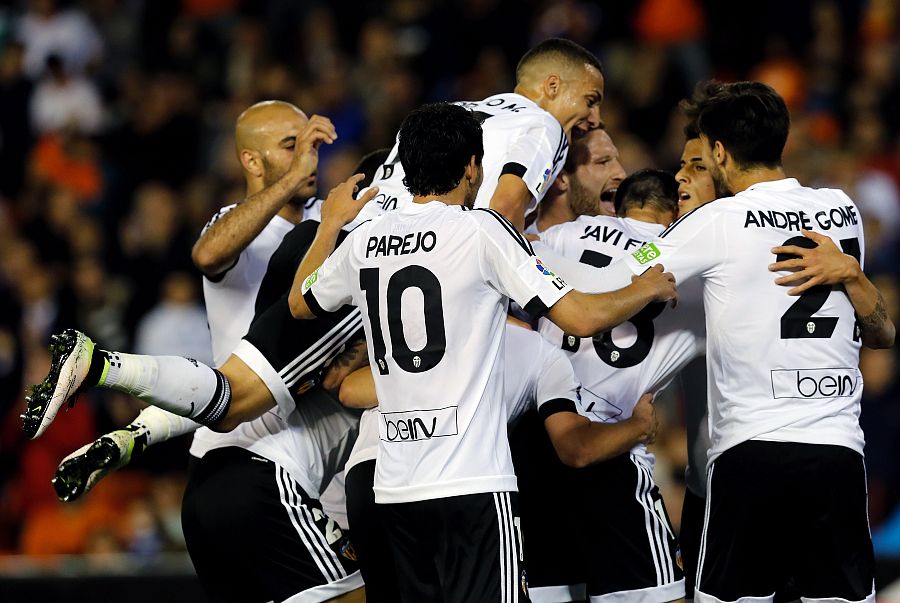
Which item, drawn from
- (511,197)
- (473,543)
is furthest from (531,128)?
(473,543)

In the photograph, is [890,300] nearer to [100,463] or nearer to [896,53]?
[896,53]

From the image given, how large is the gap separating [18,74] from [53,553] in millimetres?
5911

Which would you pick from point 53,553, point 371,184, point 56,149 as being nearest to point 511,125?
point 371,184

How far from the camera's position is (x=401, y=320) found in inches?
202

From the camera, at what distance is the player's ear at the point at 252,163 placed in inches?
275

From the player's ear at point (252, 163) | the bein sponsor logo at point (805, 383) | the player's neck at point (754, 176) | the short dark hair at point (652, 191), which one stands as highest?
the player's ear at point (252, 163)

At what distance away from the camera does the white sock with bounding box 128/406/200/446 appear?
20.8 feet

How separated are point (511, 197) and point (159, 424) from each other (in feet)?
6.38

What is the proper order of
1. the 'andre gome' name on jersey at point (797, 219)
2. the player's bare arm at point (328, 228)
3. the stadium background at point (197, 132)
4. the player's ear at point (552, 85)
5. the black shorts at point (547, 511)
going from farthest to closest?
the stadium background at point (197, 132), the player's ear at point (552, 85), the black shorts at point (547, 511), the player's bare arm at point (328, 228), the 'andre gome' name on jersey at point (797, 219)

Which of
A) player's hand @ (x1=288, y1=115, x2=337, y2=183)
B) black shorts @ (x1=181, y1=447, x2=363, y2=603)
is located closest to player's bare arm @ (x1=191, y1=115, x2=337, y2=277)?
player's hand @ (x1=288, y1=115, x2=337, y2=183)

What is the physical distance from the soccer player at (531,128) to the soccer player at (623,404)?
0.32 meters

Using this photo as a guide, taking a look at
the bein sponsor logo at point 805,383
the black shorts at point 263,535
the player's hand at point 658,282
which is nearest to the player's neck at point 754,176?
the player's hand at point 658,282

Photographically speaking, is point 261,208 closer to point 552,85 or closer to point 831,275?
point 552,85

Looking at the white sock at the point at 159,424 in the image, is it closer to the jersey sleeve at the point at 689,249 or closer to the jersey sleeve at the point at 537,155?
the jersey sleeve at the point at 537,155
